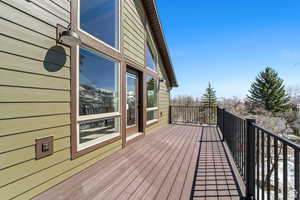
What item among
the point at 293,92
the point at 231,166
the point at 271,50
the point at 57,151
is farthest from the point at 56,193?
the point at 293,92

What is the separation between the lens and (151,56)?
6.11m

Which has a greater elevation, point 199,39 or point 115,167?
point 199,39

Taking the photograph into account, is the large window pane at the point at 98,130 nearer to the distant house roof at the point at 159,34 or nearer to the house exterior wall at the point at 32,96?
the house exterior wall at the point at 32,96

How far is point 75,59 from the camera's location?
2.43 metres

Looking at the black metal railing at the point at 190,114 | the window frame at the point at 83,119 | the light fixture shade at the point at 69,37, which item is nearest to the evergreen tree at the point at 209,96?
the black metal railing at the point at 190,114

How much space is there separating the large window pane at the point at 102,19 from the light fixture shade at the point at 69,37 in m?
0.57

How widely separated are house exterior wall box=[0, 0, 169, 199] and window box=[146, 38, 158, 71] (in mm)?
3615

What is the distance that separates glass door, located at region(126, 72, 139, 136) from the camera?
4.34m

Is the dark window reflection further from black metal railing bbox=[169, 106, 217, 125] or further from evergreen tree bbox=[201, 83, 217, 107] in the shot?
evergreen tree bbox=[201, 83, 217, 107]

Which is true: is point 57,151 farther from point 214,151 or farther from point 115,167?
point 214,151

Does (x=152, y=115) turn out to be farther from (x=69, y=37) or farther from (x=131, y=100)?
(x=69, y=37)

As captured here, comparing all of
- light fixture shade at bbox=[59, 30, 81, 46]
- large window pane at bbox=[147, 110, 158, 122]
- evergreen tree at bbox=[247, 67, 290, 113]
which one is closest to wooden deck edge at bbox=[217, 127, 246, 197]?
large window pane at bbox=[147, 110, 158, 122]

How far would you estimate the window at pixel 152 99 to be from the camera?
5702mm

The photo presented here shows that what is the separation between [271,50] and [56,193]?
23.5 m
